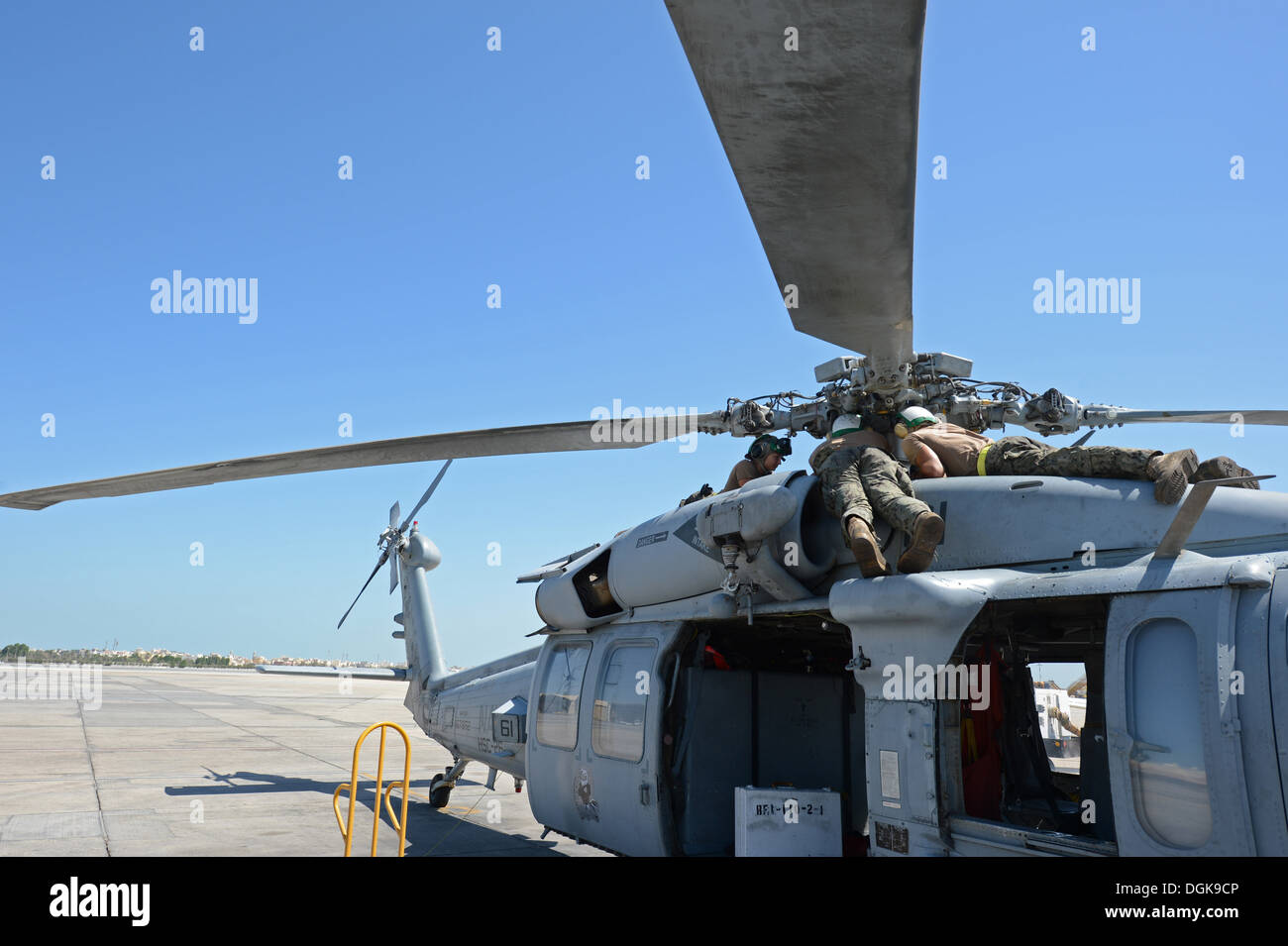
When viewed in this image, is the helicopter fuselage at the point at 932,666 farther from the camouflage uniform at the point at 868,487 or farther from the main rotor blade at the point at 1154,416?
the main rotor blade at the point at 1154,416

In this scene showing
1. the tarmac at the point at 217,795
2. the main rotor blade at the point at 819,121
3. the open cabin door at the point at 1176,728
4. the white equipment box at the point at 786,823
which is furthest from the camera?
the tarmac at the point at 217,795

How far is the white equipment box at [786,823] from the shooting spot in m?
5.61

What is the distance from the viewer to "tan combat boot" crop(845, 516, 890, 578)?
510 cm

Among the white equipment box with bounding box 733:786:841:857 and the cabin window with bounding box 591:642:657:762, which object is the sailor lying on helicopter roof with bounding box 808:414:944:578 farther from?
the cabin window with bounding box 591:642:657:762

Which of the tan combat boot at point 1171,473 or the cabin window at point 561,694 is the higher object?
the tan combat boot at point 1171,473

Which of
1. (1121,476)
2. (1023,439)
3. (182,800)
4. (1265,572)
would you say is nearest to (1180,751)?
(1265,572)

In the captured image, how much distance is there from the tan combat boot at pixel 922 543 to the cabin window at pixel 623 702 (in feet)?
7.73

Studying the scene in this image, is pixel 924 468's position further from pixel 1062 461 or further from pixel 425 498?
pixel 425 498

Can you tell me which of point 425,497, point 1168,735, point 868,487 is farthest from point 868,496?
point 425,497

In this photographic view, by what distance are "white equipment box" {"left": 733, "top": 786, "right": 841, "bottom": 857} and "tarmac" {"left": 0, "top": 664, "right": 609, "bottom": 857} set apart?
4152 mm

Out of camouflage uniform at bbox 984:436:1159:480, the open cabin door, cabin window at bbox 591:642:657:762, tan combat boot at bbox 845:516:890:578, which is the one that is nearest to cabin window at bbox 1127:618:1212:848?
the open cabin door

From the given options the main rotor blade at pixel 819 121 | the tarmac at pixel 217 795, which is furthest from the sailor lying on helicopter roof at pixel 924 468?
the tarmac at pixel 217 795

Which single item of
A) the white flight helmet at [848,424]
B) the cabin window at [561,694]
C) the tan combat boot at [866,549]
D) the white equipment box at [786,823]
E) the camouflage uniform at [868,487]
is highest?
the white flight helmet at [848,424]
